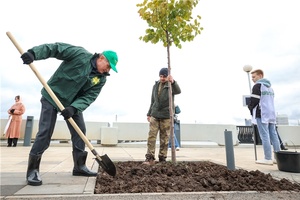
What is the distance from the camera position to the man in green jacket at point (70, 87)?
2.49m

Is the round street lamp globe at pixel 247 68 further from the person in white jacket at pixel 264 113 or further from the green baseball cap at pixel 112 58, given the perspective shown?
the green baseball cap at pixel 112 58

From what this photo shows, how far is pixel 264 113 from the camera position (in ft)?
13.8

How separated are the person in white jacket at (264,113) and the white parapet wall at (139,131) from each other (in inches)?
257

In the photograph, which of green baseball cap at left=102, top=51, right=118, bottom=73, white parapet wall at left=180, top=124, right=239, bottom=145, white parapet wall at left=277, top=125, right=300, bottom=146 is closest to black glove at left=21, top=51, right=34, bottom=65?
green baseball cap at left=102, top=51, right=118, bottom=73

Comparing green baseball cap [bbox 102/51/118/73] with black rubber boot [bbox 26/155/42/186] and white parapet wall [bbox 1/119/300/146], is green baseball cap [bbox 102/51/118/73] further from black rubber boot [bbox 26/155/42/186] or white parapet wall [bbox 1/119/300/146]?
white parapet wall [bbox 1/119/300/146]

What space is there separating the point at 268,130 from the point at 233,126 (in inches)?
312

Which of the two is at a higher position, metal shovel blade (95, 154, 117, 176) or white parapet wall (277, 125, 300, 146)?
white parapet wall (277, 125, 300, 146)

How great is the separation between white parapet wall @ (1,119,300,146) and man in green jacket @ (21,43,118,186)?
693 cm

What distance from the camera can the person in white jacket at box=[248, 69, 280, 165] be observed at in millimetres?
4184

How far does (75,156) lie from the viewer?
291 centimetres

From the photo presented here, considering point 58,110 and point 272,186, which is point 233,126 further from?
point 58,110

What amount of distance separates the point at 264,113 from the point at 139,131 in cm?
719

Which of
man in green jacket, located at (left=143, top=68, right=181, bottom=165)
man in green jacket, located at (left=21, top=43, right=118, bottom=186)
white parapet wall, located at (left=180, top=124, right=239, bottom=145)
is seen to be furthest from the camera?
white parapet wall, located at (left=180, top=124, right=239, bottom=145)

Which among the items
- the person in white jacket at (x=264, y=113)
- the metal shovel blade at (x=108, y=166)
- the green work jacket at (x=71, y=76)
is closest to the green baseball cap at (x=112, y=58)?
the green work jacket at (x=71, y=76)
